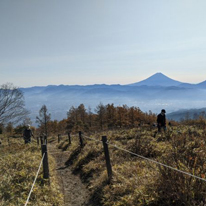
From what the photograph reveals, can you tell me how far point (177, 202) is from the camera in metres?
3.63

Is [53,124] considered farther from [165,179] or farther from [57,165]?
[165,179]

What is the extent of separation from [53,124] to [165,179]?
68429 millimetres

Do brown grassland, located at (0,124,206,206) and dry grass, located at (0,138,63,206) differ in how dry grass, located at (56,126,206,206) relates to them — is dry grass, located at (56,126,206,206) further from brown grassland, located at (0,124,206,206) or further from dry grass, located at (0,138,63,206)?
dry grass, located at (0,138,63,206)

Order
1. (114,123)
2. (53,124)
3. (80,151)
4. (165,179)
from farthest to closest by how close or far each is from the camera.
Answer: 1. (53,124)
2. (114,123)
3. (80,151)
4. (165,179)

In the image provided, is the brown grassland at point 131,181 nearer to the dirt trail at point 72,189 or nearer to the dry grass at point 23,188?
the dry grass at point 23,188

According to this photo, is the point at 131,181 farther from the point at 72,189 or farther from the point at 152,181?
the point at 72,189

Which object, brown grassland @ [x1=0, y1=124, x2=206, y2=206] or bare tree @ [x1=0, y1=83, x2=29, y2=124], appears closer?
brown grassland @ [x1=0, y1=124, x2=206, y2=206]

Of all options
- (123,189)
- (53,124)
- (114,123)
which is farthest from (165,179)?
(53,124)

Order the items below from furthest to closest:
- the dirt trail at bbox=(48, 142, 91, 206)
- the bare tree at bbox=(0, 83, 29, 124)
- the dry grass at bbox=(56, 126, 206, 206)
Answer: the bare tree at bbox=(0, 83, 29, 124) → the dirt trail at bbox=(48, 142, 91, 206) → the dry grass at bbox=(56, 126, 206, 206)

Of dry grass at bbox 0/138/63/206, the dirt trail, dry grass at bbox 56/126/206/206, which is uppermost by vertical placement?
dry grass at bbox 56/126/206/206

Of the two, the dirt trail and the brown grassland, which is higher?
the brown grassland

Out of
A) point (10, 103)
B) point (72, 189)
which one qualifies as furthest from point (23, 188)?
point (10, 103)

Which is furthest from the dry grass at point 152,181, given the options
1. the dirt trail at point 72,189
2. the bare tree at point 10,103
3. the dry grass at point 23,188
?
the bare tree at point 10,103

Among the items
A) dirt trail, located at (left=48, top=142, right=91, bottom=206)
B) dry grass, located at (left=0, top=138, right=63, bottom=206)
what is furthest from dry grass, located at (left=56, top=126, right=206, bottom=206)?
dry grass, located at (left=0, top=138, right=63, bottom=206)
